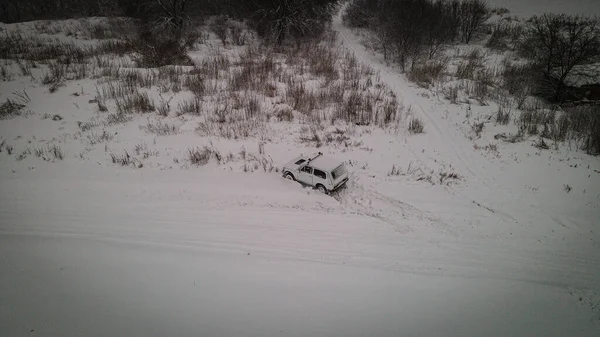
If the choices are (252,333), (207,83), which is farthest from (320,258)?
(207,83)

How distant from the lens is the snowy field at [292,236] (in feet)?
19.3

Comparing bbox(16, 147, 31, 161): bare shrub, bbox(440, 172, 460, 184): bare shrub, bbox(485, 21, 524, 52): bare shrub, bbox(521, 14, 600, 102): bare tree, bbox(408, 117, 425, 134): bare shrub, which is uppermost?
bbox(485, 21, 524, 52): bare shrub

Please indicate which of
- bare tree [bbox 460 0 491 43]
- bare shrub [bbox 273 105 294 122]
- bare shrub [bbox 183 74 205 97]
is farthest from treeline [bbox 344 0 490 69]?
bare shrub [bbox 183 74 205 97]

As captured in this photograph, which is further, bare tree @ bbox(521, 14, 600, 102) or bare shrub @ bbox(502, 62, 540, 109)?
bare shrub @ bbox(502, 62, 540, 109)

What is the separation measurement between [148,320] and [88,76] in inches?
625

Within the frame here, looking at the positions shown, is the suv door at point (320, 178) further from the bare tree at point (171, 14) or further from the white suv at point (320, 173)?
the bare tree at point (171, 14)

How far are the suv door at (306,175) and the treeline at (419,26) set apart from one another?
12823mm

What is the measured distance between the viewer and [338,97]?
14.5 meters

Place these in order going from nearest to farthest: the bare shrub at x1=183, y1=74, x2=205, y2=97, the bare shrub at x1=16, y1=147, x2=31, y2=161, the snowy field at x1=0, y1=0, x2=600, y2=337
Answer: the snowy field at x1=0, y1=0, x2=600, y2=337
the bare shrub at x1=16, y1=147, x2=31, y2=161
the bare shrub at x1=183, y1=74, x2=205, y2=97

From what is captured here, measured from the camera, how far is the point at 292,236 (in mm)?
7543

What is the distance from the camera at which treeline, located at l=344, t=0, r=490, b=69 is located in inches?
723

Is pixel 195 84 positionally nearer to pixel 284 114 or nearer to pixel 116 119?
pixel 116 119

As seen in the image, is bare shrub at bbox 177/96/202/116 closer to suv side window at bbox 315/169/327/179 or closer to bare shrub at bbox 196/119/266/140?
bare shrub at bbox 196/119/266/140

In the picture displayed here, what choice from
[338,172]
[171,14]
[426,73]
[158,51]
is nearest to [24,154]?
[158,51]
